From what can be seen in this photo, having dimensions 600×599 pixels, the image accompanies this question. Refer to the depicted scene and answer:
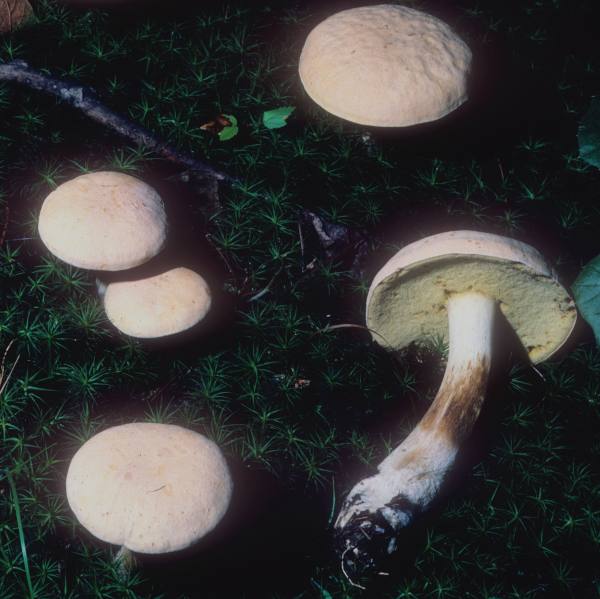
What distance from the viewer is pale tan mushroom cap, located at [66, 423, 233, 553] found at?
8.25 ft

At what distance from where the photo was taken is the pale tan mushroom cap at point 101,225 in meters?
3.03

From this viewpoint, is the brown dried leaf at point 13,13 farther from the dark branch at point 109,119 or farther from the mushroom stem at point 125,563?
the mushroom stem at point 125,563

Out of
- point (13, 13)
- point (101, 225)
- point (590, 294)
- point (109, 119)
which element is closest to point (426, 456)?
point (590, 294)

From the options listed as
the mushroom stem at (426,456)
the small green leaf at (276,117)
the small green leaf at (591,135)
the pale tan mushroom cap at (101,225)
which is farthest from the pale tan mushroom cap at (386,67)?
the pale tan mushroom cap at (101,225)

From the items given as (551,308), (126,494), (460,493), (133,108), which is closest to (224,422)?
(126,494)

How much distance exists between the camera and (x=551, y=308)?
329 cm

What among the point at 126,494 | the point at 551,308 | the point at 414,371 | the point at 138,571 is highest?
the point at 551,308

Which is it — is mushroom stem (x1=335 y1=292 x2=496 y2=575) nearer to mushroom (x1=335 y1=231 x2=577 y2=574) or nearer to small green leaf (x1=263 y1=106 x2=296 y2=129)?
mushroom (x1=335 y1=231 x2=577 y2=574)

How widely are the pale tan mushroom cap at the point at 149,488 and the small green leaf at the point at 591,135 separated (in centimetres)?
262

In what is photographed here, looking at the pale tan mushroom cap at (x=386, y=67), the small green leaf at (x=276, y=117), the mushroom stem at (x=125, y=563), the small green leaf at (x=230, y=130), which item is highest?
the pale tan mushroom cap at (x=386, y=67)

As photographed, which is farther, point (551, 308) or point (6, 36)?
point (6, 36)

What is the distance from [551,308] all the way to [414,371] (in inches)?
31.9

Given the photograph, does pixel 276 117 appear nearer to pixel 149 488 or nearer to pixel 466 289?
pixel 466 289

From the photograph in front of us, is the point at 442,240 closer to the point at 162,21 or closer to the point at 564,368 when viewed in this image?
the point at 564,368
